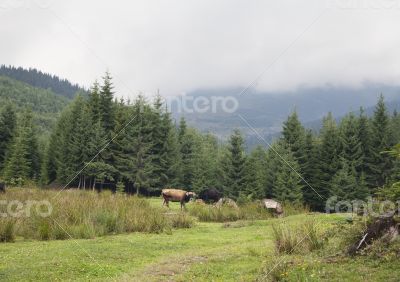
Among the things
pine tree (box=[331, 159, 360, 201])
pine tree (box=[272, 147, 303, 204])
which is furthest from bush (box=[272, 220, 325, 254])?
pine tree (box=[331, 159, 360, 201])

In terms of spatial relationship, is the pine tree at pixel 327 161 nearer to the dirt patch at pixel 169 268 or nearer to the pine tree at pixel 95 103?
the pine tree at pixel 95 103

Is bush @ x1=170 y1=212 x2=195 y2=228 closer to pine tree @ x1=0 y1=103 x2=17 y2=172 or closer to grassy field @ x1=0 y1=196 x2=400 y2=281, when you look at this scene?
grassy field @ x1=0 y1=196 x2=400 y2=281

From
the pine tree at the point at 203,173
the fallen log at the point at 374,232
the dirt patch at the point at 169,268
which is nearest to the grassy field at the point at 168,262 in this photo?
the dirt patch at the point at 169,268

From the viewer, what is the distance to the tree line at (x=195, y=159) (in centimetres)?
4888

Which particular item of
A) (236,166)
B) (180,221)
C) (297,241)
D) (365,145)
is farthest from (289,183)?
(297,241)

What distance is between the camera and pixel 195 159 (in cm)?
5853

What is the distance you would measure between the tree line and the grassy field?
35.0m

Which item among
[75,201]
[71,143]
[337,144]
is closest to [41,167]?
[71,143]

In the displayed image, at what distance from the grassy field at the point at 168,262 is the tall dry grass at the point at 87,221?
1.81 feet

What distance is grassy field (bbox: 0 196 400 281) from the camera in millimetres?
8016

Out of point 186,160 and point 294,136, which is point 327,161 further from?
point 186,160

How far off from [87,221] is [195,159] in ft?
144

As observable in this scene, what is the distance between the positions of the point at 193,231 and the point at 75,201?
15.0ft

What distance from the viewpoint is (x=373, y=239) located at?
353 inches
